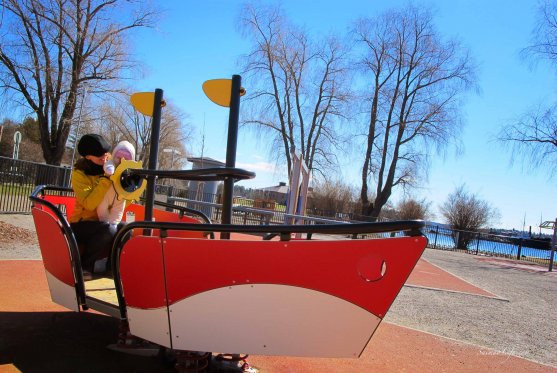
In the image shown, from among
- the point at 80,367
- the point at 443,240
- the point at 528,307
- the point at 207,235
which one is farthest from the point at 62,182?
the point at 443,240

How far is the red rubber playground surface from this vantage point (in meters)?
2.98

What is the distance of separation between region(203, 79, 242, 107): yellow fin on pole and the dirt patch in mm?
6423

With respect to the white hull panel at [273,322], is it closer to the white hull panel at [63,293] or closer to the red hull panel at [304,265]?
the red hull panel at [304,265]

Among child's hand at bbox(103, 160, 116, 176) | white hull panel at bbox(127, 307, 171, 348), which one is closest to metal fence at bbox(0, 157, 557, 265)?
white hull panel at bbox(127, 307, 171, 348)

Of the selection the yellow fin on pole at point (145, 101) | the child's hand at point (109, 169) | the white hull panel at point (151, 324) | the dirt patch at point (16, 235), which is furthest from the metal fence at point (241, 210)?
the dirt patch at point (16, 235)

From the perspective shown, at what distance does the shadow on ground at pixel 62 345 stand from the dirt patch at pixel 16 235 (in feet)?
15.8

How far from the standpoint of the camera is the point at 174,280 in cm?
239

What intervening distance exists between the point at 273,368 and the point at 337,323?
1.24m

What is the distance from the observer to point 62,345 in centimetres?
322

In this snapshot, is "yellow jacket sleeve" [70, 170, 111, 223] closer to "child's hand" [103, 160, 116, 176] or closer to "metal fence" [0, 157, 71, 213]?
"child's hand" [103, 160, 116, 176]

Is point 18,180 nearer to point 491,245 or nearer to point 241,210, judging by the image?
point 241,210

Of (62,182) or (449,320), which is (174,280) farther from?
(62,182)

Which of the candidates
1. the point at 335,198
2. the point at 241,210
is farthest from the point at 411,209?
the point at 241,210

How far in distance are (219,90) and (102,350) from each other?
7.08ft
